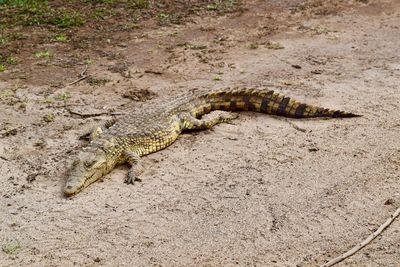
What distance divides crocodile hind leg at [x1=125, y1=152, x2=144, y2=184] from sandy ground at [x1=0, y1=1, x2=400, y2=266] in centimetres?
10

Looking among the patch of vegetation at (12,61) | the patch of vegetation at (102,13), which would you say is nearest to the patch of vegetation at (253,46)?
the patch of vegetation at (102,13)

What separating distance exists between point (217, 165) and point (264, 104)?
5.04ft

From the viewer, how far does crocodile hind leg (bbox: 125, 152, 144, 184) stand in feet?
22.0

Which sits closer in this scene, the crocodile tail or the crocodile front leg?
the crocodile front leg

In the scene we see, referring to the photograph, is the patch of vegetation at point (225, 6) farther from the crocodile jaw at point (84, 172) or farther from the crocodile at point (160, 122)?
the crocodile jaw at point (84, 172)

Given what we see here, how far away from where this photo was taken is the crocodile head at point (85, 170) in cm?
643

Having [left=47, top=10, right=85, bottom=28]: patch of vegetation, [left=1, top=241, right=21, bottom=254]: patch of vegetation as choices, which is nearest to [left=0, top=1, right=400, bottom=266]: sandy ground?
[left=1, top=241, right=21, bottom=254]: patch of vegetation

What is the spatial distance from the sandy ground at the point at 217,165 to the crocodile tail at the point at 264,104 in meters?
0.13

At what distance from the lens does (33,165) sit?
7023 mm

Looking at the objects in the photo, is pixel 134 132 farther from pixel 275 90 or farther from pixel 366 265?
pixel 366 265

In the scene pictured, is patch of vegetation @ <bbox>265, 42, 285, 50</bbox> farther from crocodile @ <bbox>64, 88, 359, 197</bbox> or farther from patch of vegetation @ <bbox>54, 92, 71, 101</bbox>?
patch of vegetation @ <bbox>54, 92, 71, 101</bbox>

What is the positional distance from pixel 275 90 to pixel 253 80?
0.51m

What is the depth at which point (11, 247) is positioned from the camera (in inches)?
223

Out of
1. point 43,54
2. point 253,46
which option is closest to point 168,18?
point 253,46
